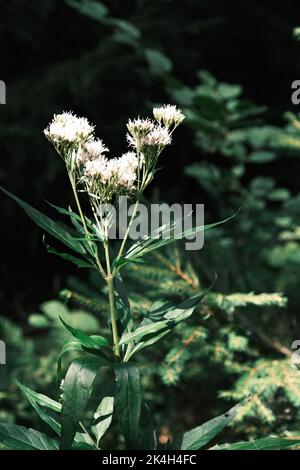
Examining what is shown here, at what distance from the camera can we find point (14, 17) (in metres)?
4.29

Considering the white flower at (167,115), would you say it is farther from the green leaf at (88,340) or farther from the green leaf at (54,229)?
the green leaf at (88,340)

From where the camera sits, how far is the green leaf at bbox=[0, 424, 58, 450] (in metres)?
1.36

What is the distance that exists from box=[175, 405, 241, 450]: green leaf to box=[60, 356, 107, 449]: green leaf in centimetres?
33

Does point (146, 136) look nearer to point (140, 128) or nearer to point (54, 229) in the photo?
point (140, 128)

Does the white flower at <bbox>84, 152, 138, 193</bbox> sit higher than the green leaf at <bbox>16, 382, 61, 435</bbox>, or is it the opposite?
the white flower at <bbox>84, 152, 138, 193</bbox>

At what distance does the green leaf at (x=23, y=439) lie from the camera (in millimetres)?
1362

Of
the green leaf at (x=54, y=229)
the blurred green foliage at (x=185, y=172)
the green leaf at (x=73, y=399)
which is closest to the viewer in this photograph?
the green leaf at (x=73, y=399)

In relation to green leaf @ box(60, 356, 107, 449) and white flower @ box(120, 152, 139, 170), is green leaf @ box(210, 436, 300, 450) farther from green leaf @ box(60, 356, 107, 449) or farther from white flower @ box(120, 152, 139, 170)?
white flower @ box(120, 152, 139, 170)

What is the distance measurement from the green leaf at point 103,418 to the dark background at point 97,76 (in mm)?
2512

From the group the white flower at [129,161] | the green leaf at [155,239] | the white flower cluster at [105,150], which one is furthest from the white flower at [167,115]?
the green leaf at [155,239]

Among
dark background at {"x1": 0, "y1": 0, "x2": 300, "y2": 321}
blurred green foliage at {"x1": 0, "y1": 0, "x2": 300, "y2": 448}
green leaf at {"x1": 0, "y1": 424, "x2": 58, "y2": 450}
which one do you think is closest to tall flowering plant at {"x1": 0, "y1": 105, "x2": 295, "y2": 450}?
Result: green leaf at {"x1": 0, "y1": 424, "x2": 58, "y2": 450}

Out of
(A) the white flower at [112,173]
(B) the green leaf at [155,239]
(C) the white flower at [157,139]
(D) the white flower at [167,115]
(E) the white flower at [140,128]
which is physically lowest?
(B) the green leaf at [155,239]

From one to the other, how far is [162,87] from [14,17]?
111 cm

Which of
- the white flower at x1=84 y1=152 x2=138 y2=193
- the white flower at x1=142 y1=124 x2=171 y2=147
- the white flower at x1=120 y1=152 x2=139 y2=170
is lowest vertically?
the white flower at x1=84 y1=152 x2=138 y2=193
